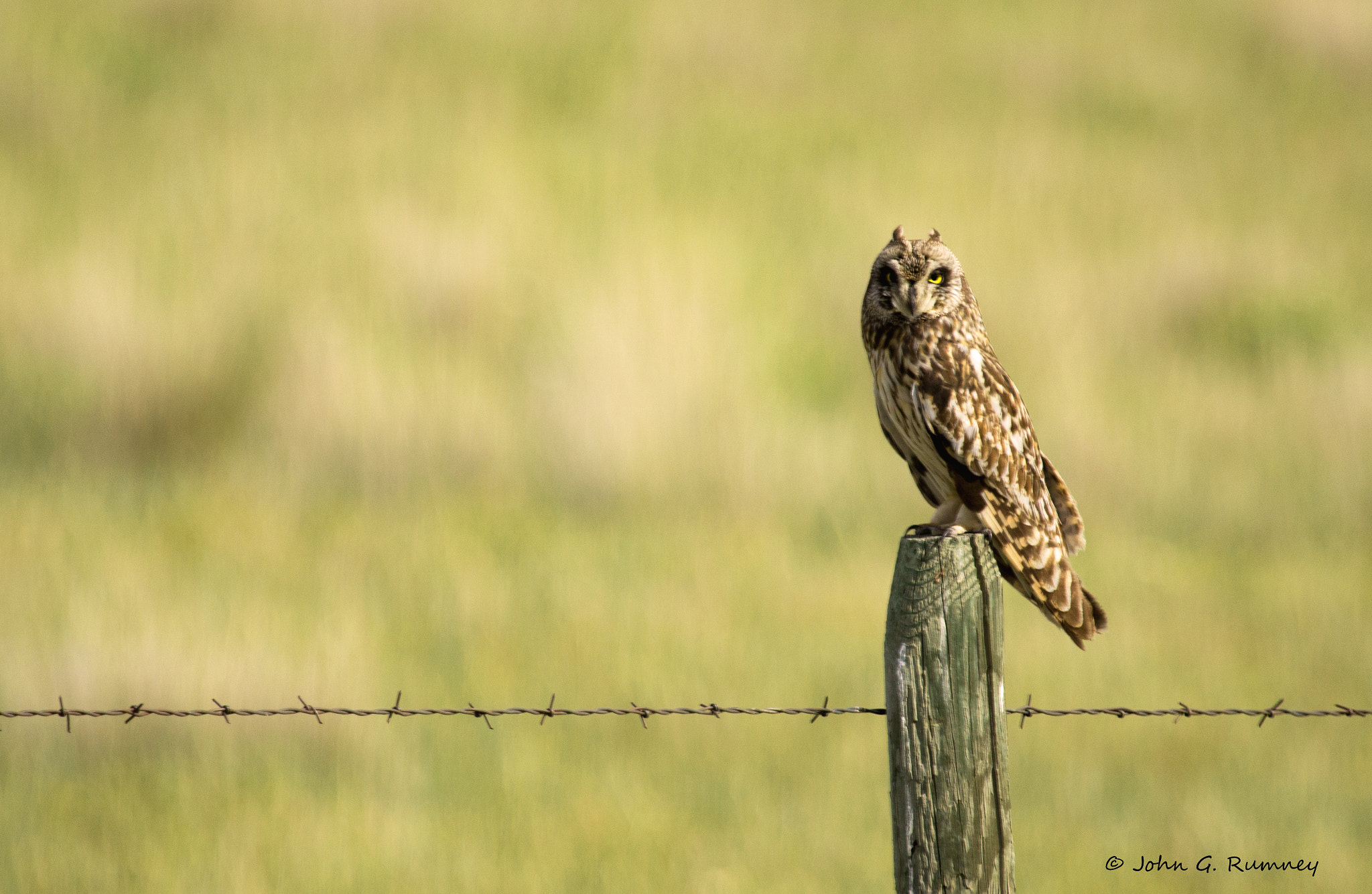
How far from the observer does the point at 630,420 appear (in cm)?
904

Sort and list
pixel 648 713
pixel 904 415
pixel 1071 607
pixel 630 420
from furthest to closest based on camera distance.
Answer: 1. pixel 630 420
2. pixel 904 415
3. pixel 1071 607
4. pixel 648 713

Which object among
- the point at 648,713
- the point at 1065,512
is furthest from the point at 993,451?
Result: the point at 648,713

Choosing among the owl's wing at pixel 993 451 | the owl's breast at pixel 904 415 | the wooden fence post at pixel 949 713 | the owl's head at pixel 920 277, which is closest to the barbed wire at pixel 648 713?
the wooden fence post at pixel 949 713

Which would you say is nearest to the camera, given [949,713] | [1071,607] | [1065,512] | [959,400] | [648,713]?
[949,713]

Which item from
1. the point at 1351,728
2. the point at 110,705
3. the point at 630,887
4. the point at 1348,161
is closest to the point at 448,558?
the point at 110,705

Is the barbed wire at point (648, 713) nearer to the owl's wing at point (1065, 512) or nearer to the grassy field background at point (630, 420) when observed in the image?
the owl's wing at point (1065, 512)

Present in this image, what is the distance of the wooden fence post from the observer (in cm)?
232

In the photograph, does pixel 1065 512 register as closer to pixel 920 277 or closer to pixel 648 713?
pixel 920 277

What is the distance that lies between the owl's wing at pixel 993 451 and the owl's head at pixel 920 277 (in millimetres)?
177

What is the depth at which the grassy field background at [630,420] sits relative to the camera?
4887 mm

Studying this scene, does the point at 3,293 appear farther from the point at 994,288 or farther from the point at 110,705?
the point at 994,288

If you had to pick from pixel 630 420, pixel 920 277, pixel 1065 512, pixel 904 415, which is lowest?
pixel 1065 512

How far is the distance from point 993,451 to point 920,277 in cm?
52

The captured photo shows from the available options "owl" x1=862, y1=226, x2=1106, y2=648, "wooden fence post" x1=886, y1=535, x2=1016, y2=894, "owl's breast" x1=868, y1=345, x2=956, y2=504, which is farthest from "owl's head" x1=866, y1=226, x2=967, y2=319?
"wooden fence post" x1=886, y1=535, x2=1016, y2=894
